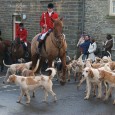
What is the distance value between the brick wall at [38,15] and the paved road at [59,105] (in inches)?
383

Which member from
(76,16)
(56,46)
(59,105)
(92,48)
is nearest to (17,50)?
(92,48)

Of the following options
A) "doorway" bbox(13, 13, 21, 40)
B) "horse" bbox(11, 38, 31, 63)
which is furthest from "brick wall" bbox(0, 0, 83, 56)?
"horse" bbox(11, 38, 31, 63)

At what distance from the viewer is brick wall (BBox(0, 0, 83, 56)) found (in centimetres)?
2297

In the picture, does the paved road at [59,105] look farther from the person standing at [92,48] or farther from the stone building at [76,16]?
the stone building at [76,16]

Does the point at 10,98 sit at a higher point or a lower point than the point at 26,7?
lower

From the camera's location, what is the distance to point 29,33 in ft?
82.7

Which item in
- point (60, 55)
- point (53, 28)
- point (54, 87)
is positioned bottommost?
point (54, 87)

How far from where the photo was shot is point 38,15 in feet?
81.1

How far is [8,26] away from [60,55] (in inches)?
501

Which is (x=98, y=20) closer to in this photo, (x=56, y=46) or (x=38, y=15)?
(x=38, y=15)

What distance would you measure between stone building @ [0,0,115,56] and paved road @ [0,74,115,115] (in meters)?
9.24

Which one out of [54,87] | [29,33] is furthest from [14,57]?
[54,87]

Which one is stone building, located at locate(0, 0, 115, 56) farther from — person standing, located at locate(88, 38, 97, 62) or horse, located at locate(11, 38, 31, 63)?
horse, located at locate(11, 38, 31, 63)

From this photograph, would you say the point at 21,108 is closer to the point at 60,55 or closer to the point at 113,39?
the point at 60,55
